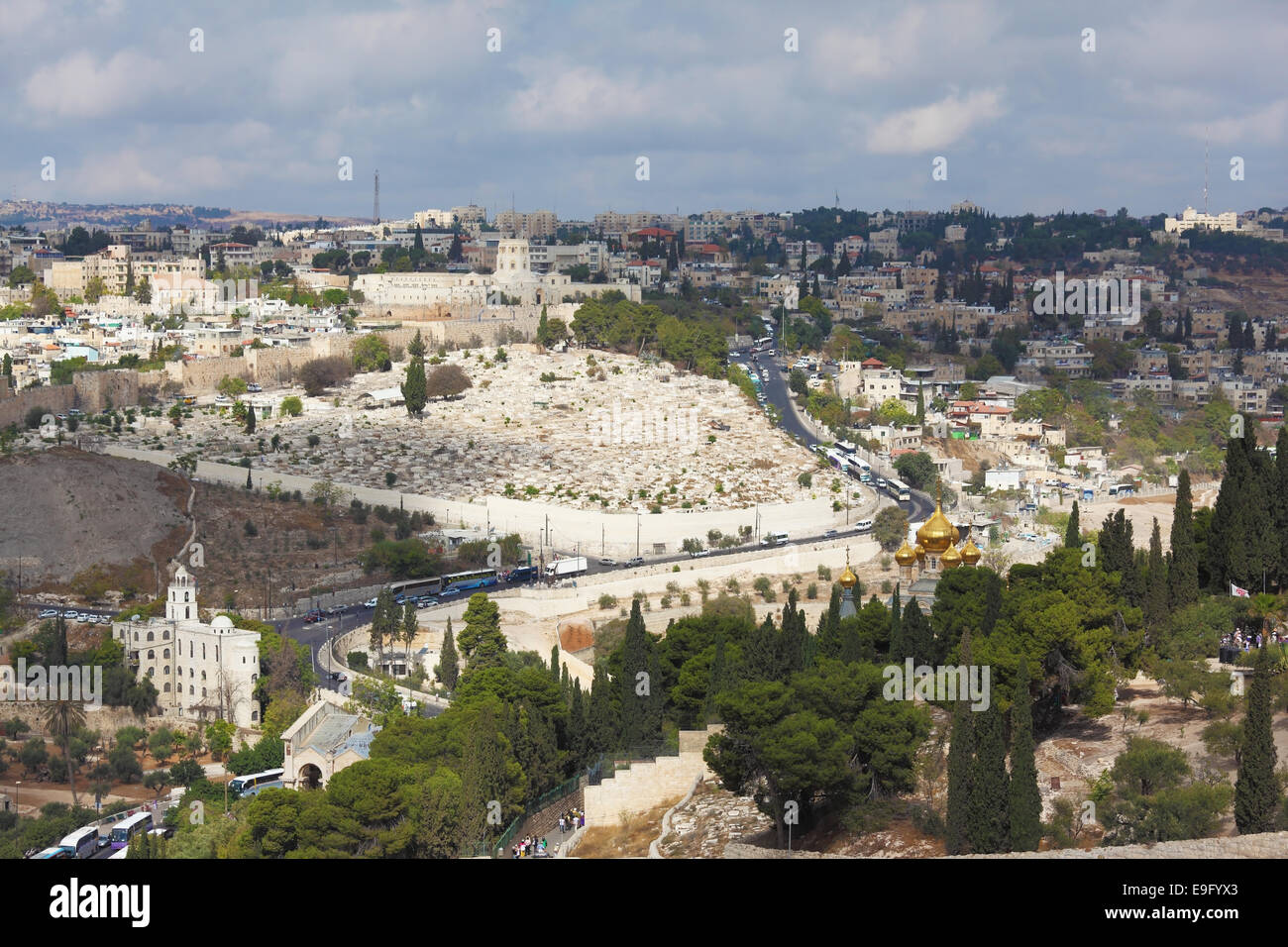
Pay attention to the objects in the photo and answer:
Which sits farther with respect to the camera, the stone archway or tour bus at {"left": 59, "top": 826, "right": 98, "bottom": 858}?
the stone archway

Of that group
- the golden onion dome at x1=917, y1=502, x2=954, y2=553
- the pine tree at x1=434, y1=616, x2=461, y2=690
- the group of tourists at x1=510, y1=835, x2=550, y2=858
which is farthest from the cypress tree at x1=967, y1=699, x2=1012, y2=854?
the pine tree at x1=434, y1=616, x2=461, y2=690

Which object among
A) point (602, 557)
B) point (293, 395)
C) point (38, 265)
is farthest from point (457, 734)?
point (38, 265)

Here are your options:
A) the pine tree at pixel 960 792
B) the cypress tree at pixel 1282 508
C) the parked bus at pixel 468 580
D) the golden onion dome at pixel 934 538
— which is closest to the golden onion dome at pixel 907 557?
the golden onion dome at pixel 934 538

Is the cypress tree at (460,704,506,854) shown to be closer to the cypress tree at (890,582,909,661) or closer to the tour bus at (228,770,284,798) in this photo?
the tour bus at (228,770,284,798)

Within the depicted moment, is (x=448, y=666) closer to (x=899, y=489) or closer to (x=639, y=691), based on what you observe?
(x=639, y=691)

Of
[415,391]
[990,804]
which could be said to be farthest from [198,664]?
[415,391]
